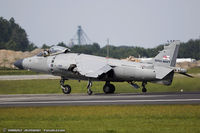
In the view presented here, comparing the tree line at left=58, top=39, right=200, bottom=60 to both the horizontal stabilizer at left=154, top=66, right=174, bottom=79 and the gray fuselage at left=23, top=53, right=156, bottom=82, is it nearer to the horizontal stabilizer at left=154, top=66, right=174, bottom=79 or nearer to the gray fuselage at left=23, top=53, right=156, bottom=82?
the gray fuselage at left=23, top=53, right=156, bottom=82

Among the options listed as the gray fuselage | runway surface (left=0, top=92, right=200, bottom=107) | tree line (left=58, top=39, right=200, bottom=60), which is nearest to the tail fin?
the gray fuselage

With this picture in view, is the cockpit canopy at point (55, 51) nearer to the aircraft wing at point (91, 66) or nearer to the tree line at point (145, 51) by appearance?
the aircraft wing at point (91, 66)

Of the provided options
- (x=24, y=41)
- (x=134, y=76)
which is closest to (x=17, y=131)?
(x=134, y=76)

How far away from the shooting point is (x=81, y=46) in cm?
10519

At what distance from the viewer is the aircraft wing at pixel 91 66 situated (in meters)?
33.3

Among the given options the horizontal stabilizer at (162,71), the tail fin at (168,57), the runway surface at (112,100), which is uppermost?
the tail fin at (168,57)

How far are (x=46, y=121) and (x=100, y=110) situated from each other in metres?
Answer: 3.77

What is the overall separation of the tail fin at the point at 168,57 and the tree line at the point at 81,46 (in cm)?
5738

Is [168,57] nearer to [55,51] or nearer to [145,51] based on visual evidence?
[55,51]

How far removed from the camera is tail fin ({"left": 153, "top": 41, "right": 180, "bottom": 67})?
33719 mm

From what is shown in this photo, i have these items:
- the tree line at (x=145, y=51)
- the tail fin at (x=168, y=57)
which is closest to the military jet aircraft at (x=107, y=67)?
the tail fin at (x=168, y=57)

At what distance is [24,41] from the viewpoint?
11556 centimetres

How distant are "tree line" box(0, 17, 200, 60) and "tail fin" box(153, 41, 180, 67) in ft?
188

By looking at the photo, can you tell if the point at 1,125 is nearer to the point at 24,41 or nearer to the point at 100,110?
the point at 100,110
